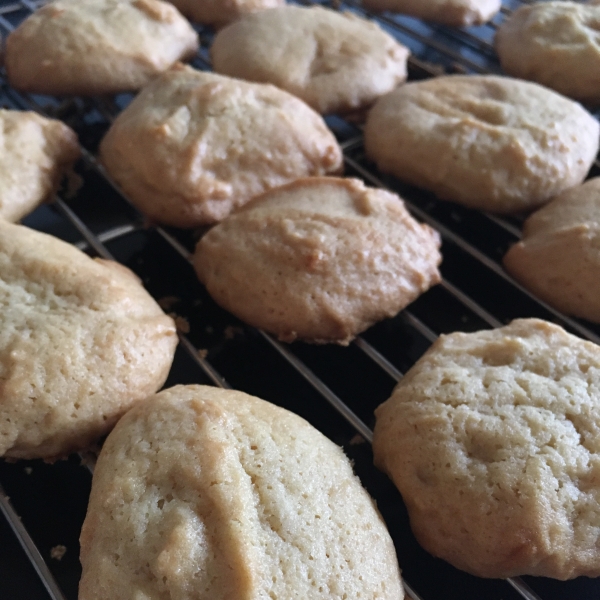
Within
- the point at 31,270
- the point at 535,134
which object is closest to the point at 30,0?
the point at 31,270

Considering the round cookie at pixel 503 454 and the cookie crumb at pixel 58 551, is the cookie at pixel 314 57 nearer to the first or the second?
the round cookie at pixel 503 454

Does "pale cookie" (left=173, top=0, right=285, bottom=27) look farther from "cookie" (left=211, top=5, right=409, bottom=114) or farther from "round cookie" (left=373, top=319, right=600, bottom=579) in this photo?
"round cookie" (left=373, top=319, right=600, bottom=579)

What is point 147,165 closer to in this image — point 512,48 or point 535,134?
point 535,134

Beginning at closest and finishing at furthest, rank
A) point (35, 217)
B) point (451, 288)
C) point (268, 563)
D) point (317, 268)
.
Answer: point (268, 563) < point (317, 268) < point (451, 288) < point (35, 217)

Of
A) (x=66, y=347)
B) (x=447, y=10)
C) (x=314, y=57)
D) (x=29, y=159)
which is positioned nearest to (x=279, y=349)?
(x=66, y=347)

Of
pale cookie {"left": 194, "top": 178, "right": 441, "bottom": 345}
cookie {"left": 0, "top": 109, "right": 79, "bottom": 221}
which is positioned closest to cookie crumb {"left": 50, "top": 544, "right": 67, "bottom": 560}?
pale cookie {"left": 194, "top": 178, "right": 441, "bottom": 345}

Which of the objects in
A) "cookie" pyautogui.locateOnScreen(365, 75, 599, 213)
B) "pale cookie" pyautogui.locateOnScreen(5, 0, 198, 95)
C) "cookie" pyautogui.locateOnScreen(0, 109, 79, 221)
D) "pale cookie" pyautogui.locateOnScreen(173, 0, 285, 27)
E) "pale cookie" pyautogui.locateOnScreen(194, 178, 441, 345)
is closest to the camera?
"pale cookie" pyautogui.locateOnScreen(194, 178, 441, 345)

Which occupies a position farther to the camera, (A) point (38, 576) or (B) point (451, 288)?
(B) point (451, 288)
